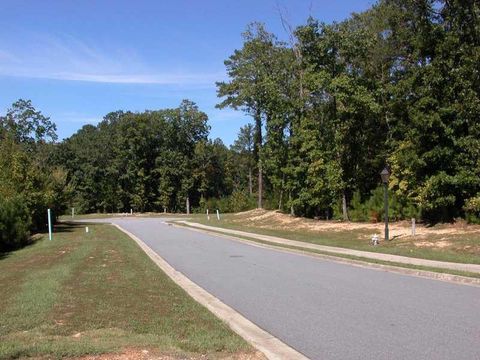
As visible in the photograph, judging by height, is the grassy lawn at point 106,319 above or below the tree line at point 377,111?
below

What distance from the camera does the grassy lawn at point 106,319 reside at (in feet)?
21.1

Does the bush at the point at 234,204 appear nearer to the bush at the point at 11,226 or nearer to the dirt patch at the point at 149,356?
the bush at the point at 11,226

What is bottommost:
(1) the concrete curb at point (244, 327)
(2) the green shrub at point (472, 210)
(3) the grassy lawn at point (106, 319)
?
(1) the concrete curb at point (244, 327)

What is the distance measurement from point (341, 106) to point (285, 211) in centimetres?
1362

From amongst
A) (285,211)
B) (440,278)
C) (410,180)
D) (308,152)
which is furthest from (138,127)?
(440,278)

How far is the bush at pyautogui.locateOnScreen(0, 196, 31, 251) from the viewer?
102 ft

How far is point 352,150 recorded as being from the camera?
38.4 metres

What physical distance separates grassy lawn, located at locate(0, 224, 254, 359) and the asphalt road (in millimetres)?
1024

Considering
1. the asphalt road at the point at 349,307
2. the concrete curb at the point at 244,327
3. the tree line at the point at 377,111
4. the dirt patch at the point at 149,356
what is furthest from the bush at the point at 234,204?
the dirt patch at the point at 149,356

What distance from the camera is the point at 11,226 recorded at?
31.6 metres

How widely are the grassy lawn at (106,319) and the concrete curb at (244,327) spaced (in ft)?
0.65

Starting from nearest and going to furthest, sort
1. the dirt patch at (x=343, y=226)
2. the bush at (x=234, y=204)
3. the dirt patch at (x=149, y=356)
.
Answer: the dirt patch at (x=149, y=356) → the dirt patch at (x=343, y=226) → the bush at (x=234, y=204)

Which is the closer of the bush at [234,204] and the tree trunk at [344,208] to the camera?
the tree trunk at [344,208]

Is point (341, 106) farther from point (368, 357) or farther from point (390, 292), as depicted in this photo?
point (368, 357)
